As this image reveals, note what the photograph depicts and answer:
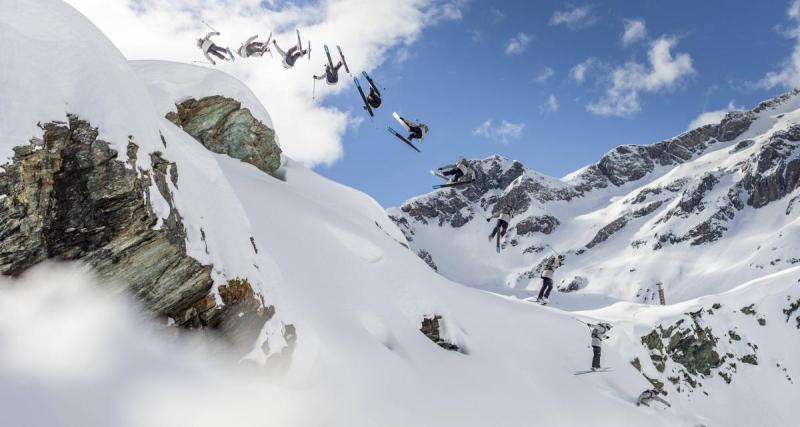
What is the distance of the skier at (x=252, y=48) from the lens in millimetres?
21031

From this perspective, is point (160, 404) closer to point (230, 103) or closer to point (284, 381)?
point (284, 381)

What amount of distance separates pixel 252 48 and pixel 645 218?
141 m

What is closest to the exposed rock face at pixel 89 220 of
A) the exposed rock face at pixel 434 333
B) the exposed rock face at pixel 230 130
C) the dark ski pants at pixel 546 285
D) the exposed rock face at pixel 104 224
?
the exposed rock face at pixel 104 224

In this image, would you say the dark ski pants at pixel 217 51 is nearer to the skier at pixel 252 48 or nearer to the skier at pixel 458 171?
the skier at pixel 252 48

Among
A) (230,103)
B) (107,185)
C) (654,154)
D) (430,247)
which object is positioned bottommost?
(107,185)

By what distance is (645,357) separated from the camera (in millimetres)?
25016

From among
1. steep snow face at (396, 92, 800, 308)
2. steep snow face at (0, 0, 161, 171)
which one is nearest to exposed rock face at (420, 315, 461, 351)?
steep snow face at (0, 0, 161, 171)

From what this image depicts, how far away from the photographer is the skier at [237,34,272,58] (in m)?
21.0

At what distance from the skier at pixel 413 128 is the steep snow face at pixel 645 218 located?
3918cm

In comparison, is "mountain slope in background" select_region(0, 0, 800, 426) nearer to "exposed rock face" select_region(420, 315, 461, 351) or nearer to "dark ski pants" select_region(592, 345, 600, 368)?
"exposed rock face" select_region(420, 315, 461, 351)

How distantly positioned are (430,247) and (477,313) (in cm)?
13765

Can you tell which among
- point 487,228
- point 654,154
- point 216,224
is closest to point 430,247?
point 487,228

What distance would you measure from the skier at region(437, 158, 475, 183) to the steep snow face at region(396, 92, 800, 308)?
37470 mm

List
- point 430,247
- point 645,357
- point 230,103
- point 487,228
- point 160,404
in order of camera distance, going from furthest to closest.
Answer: point 487,228
point 430,247
point 645,357
point 230,103
point 160,404
